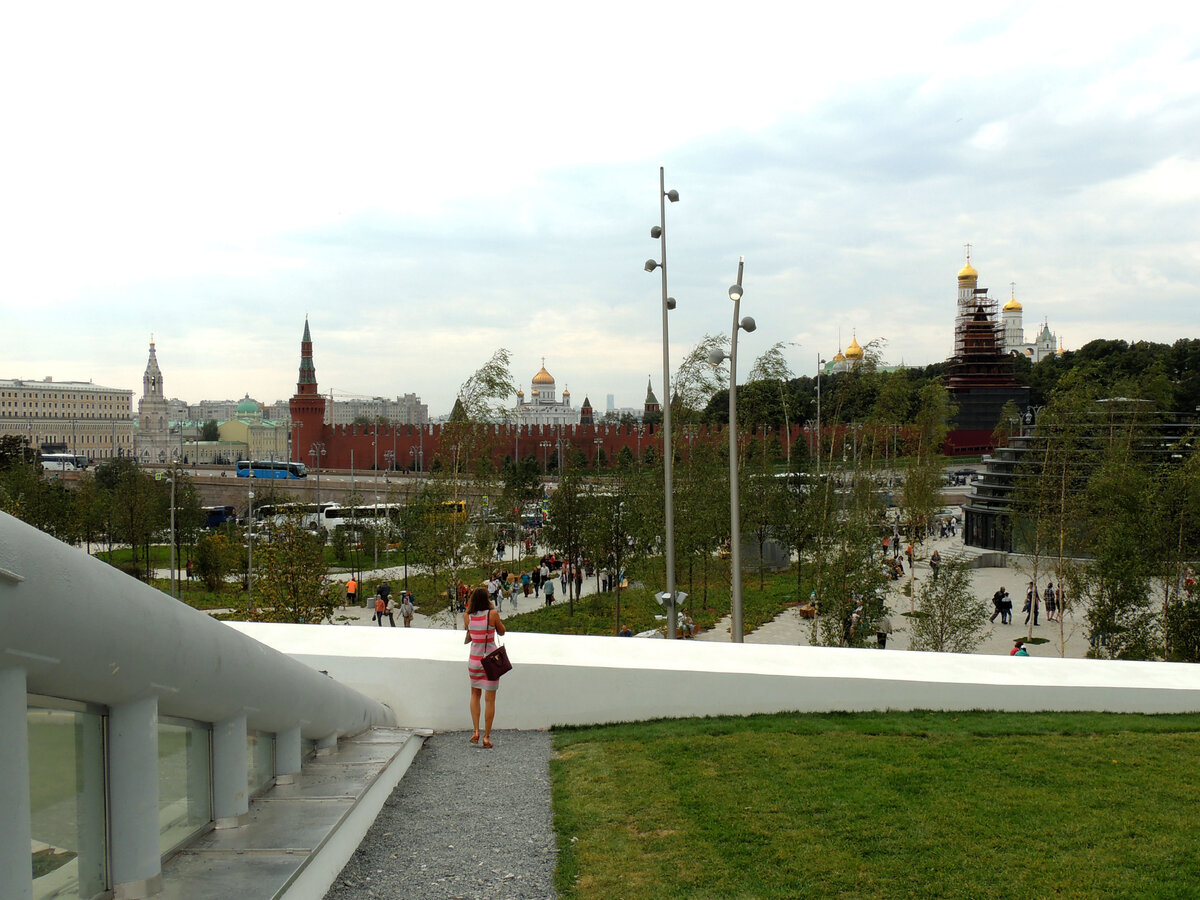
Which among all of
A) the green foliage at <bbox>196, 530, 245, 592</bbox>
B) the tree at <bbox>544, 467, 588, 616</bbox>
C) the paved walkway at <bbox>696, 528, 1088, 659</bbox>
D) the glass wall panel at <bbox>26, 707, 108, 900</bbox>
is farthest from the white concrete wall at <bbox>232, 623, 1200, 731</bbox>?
the green foliage at <bbox>196, 530, 245, 592</bbox>

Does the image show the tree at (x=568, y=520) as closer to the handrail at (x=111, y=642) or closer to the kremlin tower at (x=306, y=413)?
the handrail at (x=111, y=642)

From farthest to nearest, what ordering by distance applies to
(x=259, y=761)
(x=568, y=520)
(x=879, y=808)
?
(x=568, y=520) → (x=879, y=808) → (x=259, y=761)

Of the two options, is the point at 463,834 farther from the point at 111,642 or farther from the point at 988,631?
the point at 988,631

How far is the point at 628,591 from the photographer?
28203 mm

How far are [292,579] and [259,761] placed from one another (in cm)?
1500

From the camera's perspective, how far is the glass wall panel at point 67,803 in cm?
267

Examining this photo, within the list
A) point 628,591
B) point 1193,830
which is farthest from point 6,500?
point 1193,830

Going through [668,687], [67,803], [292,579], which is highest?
[67,803]

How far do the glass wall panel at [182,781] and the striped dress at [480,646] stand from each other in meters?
2.47

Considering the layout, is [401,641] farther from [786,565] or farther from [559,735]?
[786,565]

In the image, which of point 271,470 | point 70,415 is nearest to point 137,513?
point 271,470

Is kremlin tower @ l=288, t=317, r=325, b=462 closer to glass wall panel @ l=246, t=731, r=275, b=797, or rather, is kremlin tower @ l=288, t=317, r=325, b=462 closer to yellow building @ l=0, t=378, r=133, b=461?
yellow building @ l=0, t=378, r=133, b=461

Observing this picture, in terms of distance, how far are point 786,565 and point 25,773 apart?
31.3 meters

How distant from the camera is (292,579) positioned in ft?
60.9
